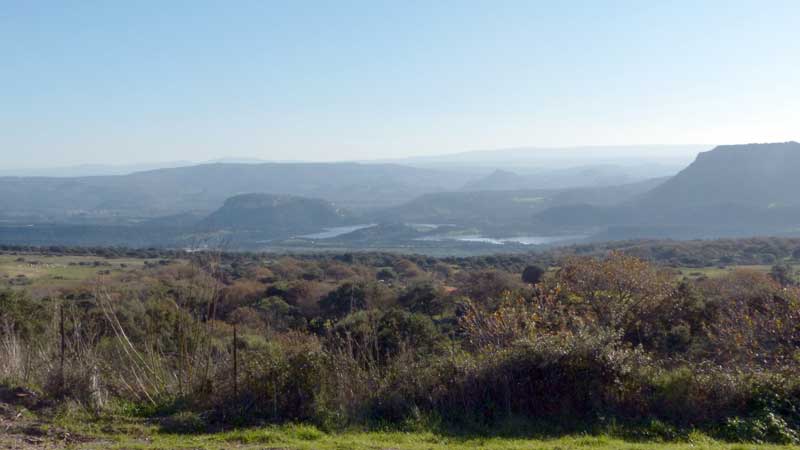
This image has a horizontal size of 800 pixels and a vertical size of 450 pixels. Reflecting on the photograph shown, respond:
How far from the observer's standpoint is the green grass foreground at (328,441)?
18.0ft

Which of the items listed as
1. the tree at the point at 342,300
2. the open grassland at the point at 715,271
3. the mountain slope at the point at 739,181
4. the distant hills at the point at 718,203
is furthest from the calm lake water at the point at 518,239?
the tree at the point at 342,300

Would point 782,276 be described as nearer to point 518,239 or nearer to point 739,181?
point 518,239

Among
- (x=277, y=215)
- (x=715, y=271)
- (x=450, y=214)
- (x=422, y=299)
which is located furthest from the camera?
(x=277, y=215)

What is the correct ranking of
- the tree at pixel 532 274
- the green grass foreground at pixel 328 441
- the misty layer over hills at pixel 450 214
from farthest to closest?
1. the misty layer over hills at pixel 450 214
2. the tree at pixel 532 274
3. the green grass foreground at pixel 328 441

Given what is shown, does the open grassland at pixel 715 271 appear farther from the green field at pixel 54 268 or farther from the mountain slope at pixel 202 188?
the mountain slope at pixel 202 188

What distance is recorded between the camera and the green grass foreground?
5488 millimetres

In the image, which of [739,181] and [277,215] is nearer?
[739,181]

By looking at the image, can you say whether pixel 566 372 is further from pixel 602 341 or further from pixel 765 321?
pixel 765 321

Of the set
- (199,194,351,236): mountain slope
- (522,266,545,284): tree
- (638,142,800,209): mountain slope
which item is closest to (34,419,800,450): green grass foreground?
(522,266,545,284): tree

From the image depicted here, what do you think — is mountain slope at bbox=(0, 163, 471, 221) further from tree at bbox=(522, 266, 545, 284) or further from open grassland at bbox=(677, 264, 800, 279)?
tree at bbox=(522, 266, 545, 284)

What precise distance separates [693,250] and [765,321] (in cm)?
2868

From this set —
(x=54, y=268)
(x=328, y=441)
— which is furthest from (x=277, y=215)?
(x=328, y=441)

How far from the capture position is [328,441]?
5621 millimetres

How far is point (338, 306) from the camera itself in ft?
59.6
